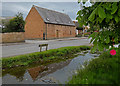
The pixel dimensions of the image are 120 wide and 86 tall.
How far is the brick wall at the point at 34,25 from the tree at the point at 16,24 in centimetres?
728

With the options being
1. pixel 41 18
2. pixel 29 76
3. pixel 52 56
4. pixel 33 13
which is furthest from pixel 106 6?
pixel 33 13

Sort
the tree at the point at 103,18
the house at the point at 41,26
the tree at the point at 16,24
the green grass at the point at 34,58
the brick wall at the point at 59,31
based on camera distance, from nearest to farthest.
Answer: the tree at the point at 103,18 → the green grass at the point at 34,58 → the tree at the point at 16,24 → the house at the point at 41,26 → the brick wall at the point at 59,31

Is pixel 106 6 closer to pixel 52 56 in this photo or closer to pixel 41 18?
pixel 52 56

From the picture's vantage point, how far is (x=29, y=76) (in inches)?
187

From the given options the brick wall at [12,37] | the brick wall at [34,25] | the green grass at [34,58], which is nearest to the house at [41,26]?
the brick wall at [34,25]

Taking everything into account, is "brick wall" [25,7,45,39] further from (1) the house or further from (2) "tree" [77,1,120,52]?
(2) "tree" [77,1,120,52]

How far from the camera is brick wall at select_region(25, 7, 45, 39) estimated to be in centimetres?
2723

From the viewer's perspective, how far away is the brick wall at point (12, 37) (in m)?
17.6

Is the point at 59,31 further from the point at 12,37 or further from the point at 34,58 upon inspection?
the point at 34,58

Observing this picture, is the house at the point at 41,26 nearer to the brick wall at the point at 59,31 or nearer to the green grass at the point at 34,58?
the brick wall at the point at 59,31

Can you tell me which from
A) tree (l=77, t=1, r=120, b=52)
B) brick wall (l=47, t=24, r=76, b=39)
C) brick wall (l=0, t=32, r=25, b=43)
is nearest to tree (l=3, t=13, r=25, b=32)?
brick wall (l=0, t=32, r=25, b=43)

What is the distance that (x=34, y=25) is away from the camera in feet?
93.5

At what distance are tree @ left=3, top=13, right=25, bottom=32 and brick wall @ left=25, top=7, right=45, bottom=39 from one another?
23.9 ft

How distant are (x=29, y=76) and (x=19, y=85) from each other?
0.87m
